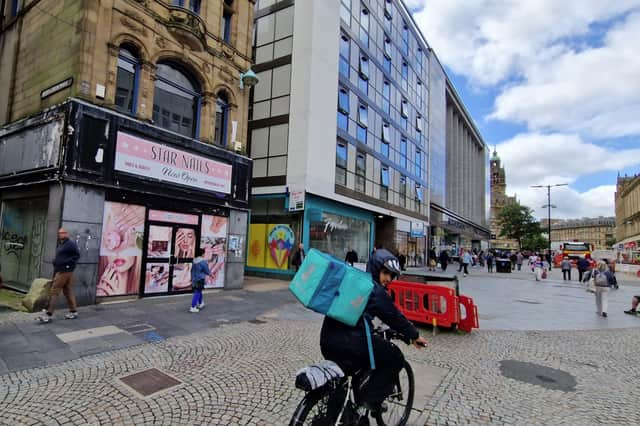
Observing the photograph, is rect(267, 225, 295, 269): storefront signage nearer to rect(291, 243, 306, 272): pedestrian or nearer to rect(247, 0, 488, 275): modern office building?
rect(247, 0, 488, 275): modern office building

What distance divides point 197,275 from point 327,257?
6883 mm

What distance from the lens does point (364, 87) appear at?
77.2 ft

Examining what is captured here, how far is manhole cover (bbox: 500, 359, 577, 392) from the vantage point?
4727mm

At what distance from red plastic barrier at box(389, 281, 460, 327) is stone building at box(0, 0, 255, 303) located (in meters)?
6.80

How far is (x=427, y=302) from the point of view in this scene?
782cm

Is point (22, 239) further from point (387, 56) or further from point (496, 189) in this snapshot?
point (496, 189)

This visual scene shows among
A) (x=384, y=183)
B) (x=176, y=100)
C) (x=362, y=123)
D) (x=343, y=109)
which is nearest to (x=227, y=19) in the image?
(x=176, y=100)

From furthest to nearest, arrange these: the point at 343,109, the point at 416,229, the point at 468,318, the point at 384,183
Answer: the point at 416,229 < the point at 384,183 < the point at 343,109 < the point at 468,318

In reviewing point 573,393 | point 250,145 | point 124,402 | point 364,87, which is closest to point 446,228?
point 364,87

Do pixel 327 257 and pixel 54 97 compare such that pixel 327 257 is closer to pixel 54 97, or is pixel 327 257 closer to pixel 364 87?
pixel 54 97

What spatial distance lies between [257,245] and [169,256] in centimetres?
842

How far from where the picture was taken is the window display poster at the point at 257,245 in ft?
61.0

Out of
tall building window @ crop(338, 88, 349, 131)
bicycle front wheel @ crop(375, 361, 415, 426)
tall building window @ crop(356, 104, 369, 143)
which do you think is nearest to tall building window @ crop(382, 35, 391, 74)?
tall building window @ crop(356, 104, 369, 143)

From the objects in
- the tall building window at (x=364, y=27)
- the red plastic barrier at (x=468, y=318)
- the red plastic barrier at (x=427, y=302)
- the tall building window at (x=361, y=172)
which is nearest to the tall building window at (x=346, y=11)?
the tall building window at (x=364, y=27)
